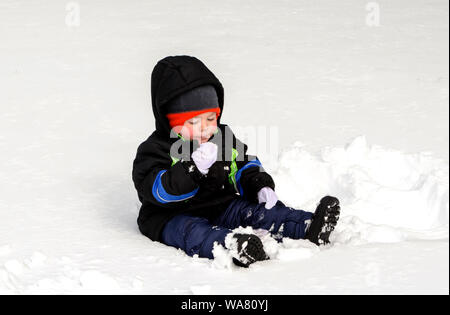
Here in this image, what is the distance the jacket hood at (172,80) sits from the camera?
333 centimetres

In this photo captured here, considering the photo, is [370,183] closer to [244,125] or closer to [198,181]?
[198,181]

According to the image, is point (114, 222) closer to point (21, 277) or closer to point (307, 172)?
point (21, 277)

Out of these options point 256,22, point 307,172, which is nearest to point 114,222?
point 307,172

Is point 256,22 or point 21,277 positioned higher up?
point 256,22

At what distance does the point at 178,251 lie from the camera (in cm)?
325

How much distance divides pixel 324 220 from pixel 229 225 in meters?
0.48

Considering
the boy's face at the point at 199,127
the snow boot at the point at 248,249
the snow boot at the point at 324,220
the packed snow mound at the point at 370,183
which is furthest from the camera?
the packed snow mound at the point at 370,183

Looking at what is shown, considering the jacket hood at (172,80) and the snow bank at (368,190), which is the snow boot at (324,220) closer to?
the snow bank at (368,190)

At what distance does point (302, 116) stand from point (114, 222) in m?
1.83

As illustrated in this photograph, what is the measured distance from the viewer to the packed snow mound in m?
3.71

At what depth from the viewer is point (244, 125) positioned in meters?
4.98

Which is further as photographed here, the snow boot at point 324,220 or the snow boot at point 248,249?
the snow boot at point 324,220

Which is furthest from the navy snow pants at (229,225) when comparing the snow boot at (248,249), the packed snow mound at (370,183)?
the packed snow mound at (370,183)

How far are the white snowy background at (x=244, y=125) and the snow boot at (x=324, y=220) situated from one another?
0.05 meters
